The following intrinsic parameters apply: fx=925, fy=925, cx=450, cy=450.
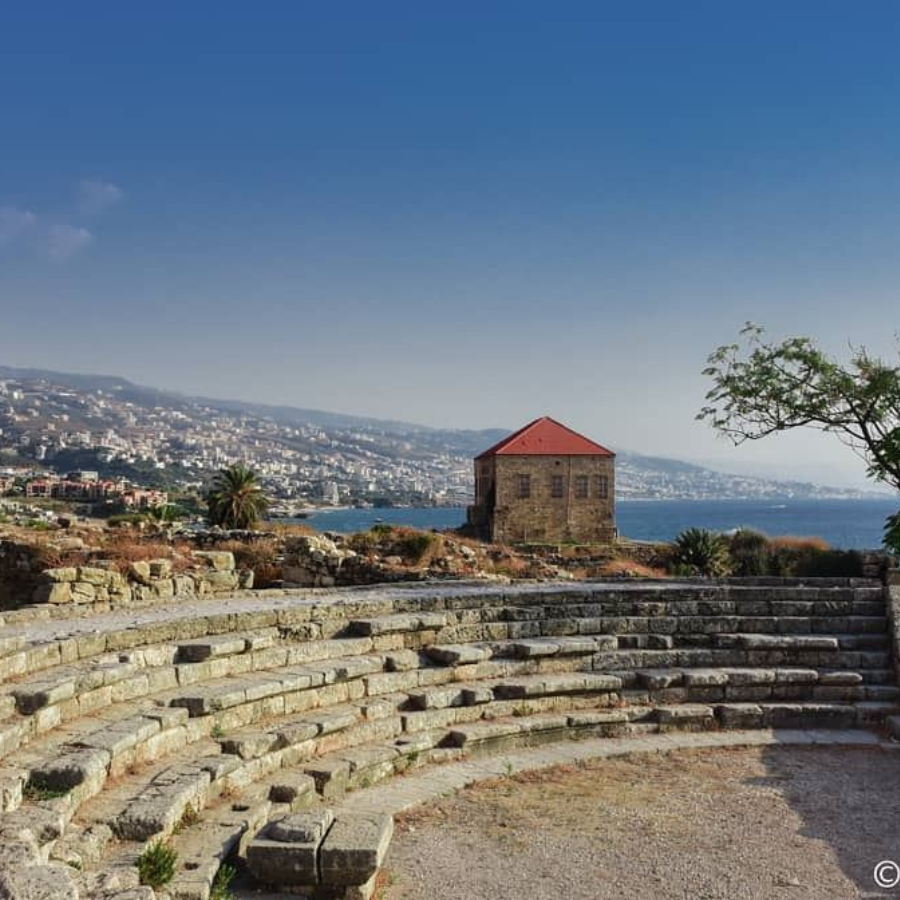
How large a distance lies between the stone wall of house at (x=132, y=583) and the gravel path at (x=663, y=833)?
6832 millimetres

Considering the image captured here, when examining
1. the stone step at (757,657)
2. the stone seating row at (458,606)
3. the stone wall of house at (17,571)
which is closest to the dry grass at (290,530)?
the stone wall of house at (17,571)

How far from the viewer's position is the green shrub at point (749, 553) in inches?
1065

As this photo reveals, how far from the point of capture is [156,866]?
20.0 feet

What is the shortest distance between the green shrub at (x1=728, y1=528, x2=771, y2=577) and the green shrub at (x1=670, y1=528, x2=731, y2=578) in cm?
42

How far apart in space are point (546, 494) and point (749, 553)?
19.1 metres

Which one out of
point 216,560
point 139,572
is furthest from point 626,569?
point 139,572

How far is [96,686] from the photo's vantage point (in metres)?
8.73

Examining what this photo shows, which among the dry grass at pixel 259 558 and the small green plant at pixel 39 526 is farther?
the small green plant at pixel 39 526

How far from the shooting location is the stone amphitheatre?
665 cm

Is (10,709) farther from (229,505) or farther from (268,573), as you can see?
(229,505)

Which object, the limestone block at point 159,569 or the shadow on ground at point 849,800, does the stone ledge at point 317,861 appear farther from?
the limestone block at point 159,569

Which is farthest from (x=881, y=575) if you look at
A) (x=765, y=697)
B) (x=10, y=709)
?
(x=10, y=709)

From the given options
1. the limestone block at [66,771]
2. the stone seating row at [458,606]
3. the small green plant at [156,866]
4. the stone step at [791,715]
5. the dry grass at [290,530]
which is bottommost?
the stone step at [791,715]

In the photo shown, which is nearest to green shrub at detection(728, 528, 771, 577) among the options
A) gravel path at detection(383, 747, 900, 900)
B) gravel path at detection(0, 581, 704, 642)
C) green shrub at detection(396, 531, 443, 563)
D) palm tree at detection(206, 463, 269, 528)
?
green shrub at detection(396, 531, 443, 563)
